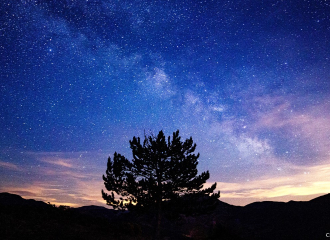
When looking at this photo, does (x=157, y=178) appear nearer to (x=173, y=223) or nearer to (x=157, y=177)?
(x=157, y=177)

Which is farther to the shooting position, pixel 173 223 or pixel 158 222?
pixel 173 223

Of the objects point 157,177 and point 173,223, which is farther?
point 173,223

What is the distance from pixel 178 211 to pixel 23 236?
1140 cm

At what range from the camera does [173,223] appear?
3459cm

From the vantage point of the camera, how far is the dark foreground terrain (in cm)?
1281

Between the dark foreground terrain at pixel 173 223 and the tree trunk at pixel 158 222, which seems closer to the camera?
the dark foreground terrain at pixel 173 223

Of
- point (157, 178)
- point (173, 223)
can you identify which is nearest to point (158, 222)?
point (157, 178)

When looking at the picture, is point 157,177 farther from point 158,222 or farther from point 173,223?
point 173,223

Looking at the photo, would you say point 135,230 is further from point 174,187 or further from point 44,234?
point 44,234

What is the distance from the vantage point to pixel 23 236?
34.9 feet

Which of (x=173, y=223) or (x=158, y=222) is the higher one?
(x=158, y=222)

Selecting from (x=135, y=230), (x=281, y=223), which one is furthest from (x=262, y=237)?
(x=135, y=230)

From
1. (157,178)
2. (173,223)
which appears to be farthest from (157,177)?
(173,223)

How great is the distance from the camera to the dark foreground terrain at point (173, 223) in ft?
42.0
